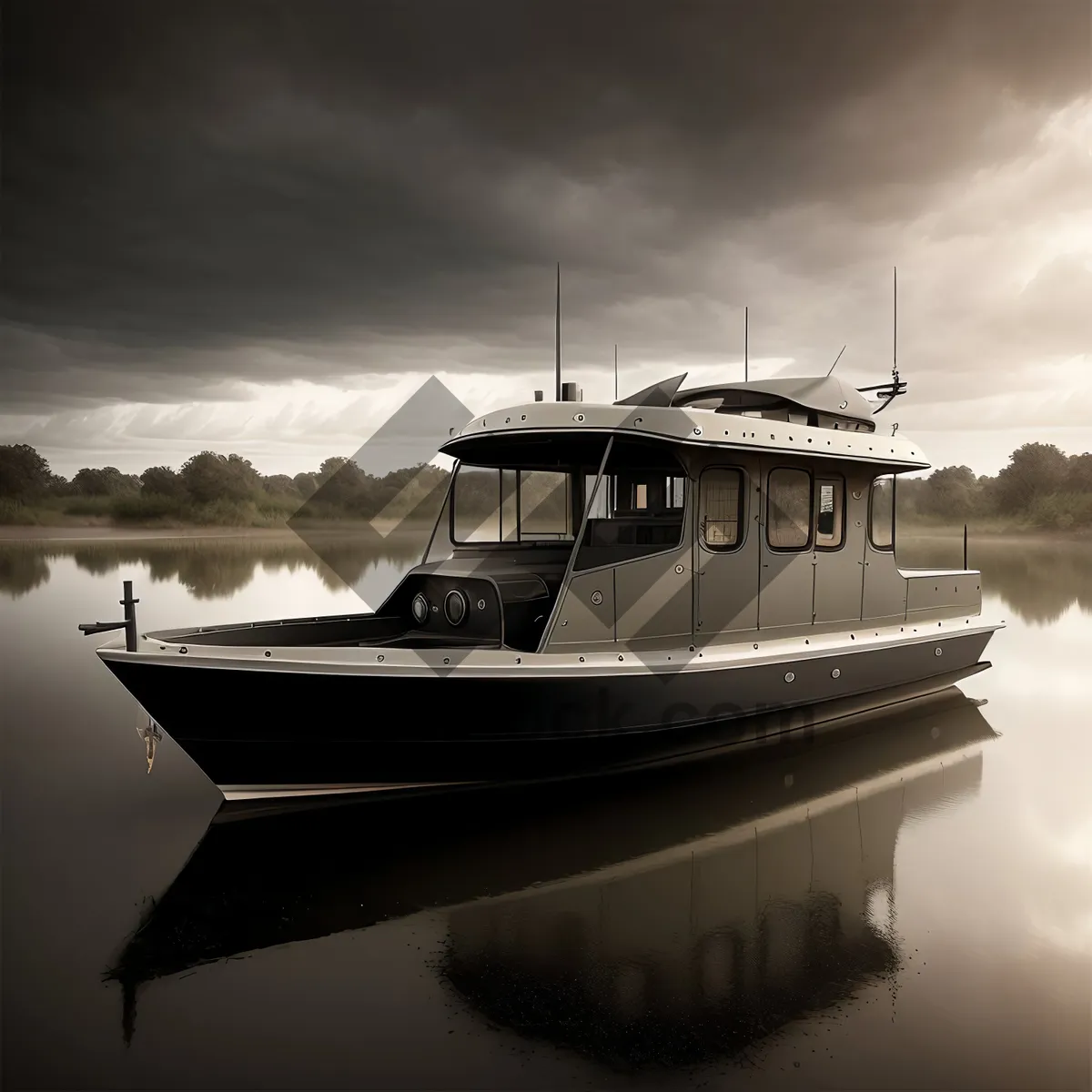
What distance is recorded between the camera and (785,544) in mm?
7949

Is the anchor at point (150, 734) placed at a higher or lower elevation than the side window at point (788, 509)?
lower

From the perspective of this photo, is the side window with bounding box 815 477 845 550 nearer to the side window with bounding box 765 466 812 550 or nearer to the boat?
the boat

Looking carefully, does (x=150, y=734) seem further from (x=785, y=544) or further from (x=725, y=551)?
(x=785, y=544)

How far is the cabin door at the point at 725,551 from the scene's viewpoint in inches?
286

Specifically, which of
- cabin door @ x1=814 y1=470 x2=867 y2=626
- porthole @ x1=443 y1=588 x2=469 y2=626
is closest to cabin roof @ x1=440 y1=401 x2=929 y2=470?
cabin door @ x1=814 y1=470 x2=867 y2=626

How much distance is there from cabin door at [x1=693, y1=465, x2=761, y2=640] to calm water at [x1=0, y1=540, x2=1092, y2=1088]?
1485mm

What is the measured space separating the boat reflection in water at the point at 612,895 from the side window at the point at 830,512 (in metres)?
2.45

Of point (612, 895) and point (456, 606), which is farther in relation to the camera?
point (456, 606)

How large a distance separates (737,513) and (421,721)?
363 cm

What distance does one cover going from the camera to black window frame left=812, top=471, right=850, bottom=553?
8203mm

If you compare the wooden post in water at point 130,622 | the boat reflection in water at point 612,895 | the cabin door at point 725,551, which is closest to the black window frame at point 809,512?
the cabin door at point 725,551

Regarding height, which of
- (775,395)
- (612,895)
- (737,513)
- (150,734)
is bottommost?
(612,895)

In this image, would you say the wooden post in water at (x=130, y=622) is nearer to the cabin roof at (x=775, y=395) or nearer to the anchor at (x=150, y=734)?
the anchor at (x=150, y=734)

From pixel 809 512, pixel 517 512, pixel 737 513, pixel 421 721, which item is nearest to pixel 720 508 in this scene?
pixel 737 513
